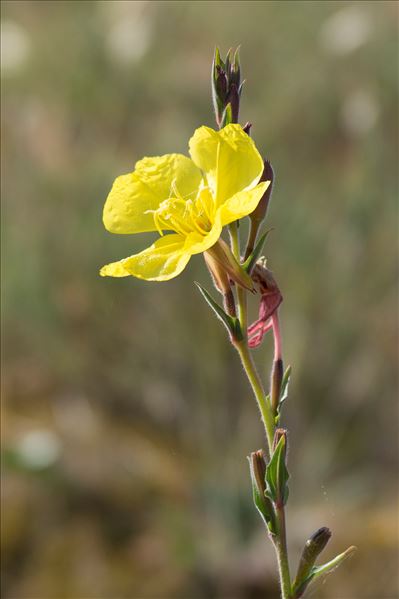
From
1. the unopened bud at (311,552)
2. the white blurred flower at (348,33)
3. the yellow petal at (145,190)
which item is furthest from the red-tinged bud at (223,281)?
the white blurred flower at (348,33)

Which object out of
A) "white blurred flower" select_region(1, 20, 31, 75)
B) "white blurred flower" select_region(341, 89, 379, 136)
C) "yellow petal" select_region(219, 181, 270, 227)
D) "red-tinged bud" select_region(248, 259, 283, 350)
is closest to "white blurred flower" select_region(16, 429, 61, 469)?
"white blurred flower" select_region(341, 89, 379, 136)

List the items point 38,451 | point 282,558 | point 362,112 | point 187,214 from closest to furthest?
point 282,558
point 187,214
point 38,451
point 362,112

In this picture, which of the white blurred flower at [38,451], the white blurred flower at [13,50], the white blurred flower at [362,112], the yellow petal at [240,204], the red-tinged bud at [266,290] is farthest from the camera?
the white blurred flower at [13,50]

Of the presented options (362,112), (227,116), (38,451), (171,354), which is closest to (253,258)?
(227,116)

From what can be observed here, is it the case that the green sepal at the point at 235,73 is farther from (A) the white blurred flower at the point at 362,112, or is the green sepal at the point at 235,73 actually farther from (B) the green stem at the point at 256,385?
(A) the white blurred flower at the point at 362,112

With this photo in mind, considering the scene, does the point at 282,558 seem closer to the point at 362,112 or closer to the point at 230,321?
the point at 230,321

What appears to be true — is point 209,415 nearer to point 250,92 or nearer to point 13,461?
point 13,461

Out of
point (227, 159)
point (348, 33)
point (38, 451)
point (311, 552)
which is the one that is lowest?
point (38, 451)
